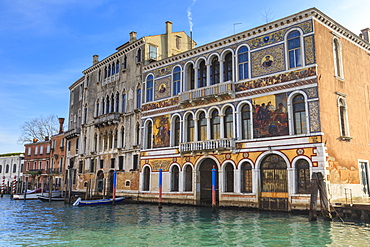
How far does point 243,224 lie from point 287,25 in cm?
1028

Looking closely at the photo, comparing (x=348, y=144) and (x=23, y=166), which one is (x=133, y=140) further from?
(x=23, y=166)

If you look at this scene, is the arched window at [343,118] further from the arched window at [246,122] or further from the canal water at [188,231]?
the canal water at [188,231]

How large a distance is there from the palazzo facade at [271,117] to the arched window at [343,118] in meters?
0.05

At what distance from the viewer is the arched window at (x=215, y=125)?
19.8 metres

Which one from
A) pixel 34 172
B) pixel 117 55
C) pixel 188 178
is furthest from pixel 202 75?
pixel 34 172

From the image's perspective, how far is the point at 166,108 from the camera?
74.8 feet

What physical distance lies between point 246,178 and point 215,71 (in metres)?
6.83

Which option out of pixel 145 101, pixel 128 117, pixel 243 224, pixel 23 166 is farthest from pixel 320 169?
pixel 23 166

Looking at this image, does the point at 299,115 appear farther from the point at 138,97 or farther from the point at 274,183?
the point at 138,97

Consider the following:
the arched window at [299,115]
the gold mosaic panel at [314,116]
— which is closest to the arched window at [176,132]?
the arched window at [299,115]

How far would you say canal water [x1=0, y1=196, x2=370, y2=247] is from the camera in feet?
32.1

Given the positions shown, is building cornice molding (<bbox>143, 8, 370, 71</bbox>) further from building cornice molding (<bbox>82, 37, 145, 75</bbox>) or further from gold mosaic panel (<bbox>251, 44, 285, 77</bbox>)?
building cornice molding (<bbox>82, 37, 145, 75</bbox>)

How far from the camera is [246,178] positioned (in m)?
18.0

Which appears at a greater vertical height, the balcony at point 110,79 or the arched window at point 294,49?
the balcony at point 110,79
